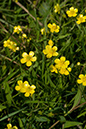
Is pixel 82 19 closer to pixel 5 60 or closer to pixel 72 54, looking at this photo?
pixel 72 54

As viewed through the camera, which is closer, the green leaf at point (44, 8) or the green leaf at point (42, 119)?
the green leaf at point (42, 119)

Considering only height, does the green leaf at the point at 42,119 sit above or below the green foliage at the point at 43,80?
below

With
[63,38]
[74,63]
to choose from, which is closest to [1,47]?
[63,38]

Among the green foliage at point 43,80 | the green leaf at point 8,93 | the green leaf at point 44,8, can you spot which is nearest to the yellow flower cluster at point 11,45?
the green foliage at point 43,80

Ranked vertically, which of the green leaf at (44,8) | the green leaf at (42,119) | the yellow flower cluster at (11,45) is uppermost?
the green leaf at (44,8)

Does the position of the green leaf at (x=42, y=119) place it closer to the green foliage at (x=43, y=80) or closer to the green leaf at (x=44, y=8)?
the green foliage at (x=43, y=80)

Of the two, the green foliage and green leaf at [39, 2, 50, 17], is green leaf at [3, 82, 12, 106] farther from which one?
green leaf at [39, 2, 50, 17]

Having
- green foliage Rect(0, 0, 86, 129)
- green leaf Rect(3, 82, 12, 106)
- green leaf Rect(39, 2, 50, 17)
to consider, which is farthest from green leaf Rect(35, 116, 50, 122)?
green leaf Rect(39, 2, 50, 17)

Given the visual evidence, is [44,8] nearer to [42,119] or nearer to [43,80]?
[43,80]
